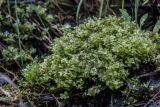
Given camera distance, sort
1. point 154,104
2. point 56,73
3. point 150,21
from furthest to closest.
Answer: point 150,21
point 56,73
point 154,104

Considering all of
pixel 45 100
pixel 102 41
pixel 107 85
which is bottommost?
pixel 45 100

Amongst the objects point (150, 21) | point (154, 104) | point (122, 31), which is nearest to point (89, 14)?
point (150, 21)

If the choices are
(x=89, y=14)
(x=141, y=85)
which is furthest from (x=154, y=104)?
(x=89, y=14)

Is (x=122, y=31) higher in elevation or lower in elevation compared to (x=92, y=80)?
higher

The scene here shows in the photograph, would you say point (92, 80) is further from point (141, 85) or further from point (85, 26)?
point (85, 26)

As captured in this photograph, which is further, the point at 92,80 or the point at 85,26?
the point at 85,26

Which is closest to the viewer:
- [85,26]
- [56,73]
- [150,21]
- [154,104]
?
[154,104]
